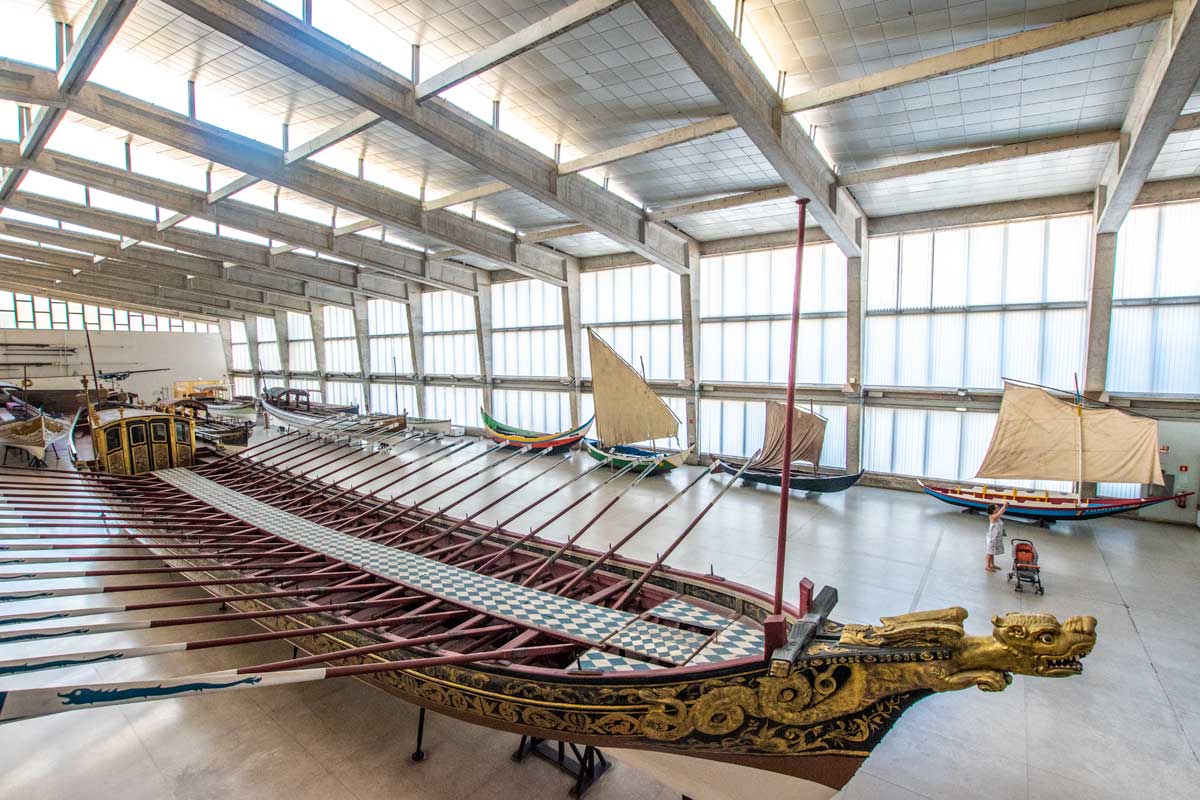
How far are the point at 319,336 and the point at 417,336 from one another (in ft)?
25.1

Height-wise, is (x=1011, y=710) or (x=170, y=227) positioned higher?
(x=170, y=227)

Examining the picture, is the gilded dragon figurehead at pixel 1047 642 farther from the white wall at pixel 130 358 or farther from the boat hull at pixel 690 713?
the white wall at pixel 130 358

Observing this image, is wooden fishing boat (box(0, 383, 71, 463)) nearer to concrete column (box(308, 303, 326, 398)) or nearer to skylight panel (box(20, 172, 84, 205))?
skylight panel (box(20, 172, 84, 205))

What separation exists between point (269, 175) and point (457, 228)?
14.8 ft

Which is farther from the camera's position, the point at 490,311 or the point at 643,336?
the point at 490,311

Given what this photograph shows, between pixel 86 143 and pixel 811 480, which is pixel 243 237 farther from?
pixel 811 480

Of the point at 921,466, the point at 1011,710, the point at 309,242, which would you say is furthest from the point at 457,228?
the point at 1011,710

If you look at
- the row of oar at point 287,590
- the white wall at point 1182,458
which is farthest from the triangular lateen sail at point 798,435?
the row of oar at point 287,590

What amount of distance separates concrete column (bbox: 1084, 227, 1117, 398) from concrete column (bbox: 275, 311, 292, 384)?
31739 millimetres

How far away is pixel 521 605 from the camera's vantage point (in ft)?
16.2

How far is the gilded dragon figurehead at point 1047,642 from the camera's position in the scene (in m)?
2.49

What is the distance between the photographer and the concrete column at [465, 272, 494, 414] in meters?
19.5

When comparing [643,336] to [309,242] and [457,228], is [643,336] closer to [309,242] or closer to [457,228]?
[457,228]

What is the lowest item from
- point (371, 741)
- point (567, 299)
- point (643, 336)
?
point (371, 741)
